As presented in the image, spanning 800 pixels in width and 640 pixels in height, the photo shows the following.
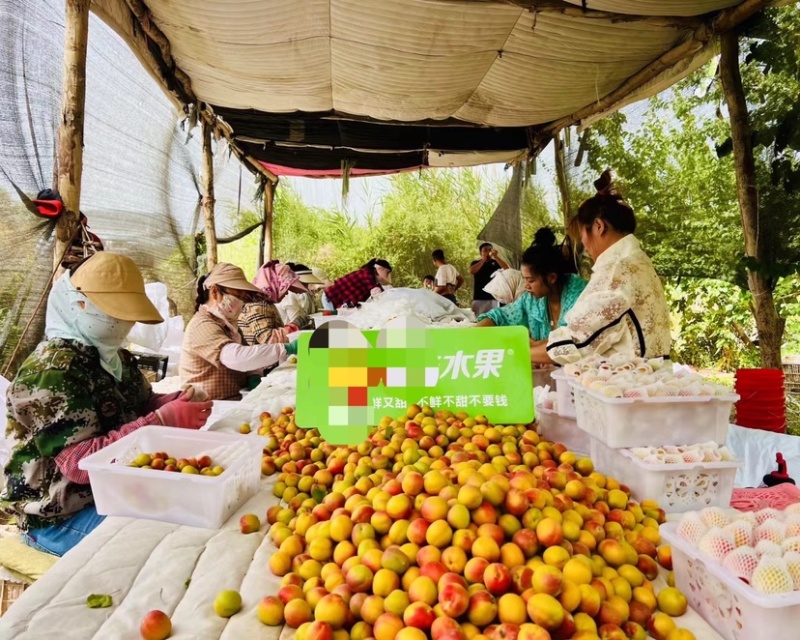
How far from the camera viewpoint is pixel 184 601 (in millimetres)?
1127

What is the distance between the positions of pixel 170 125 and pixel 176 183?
2.11 feet

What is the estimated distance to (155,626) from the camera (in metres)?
1.00

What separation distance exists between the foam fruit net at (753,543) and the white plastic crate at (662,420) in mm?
318

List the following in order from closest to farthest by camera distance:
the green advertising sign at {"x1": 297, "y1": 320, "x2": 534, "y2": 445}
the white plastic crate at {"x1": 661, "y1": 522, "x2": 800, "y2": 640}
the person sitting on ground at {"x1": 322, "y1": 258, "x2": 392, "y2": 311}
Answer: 1. the white plastic crate at {"x1": 661, "y1": 522, "x2": 800, "y2": 640}
2. the green advertising sign at {"x1": 297, "y1": 320, "x2": 534, "y2": 445}
3. the person sitting on ground at {"x1": 322, "y1": 258, "x2": 392, "y2": 311}

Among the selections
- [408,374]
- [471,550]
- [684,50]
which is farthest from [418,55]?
[471,550]

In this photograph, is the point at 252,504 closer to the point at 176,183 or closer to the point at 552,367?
the point at 552,367

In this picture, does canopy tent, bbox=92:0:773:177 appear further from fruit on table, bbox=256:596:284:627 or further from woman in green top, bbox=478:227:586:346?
fruit on table, bbox=256:596:284:627

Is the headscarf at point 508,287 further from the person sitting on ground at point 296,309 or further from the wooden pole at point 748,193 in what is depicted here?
the wooden pole at point 748,193

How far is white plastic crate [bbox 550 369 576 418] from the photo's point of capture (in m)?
1.87

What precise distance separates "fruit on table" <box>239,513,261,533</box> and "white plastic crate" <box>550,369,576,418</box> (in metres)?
1.09

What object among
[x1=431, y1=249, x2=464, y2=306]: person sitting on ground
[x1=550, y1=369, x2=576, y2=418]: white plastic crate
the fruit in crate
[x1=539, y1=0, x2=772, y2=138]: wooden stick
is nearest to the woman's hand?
the fruit in crate

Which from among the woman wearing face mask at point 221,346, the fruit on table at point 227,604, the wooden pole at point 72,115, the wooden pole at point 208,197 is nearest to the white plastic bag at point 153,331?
the wooden pole at point 208,197

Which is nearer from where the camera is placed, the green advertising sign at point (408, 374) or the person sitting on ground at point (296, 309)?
the green advertising sign at point (408, 374)

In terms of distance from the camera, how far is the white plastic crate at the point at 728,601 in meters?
0.87
